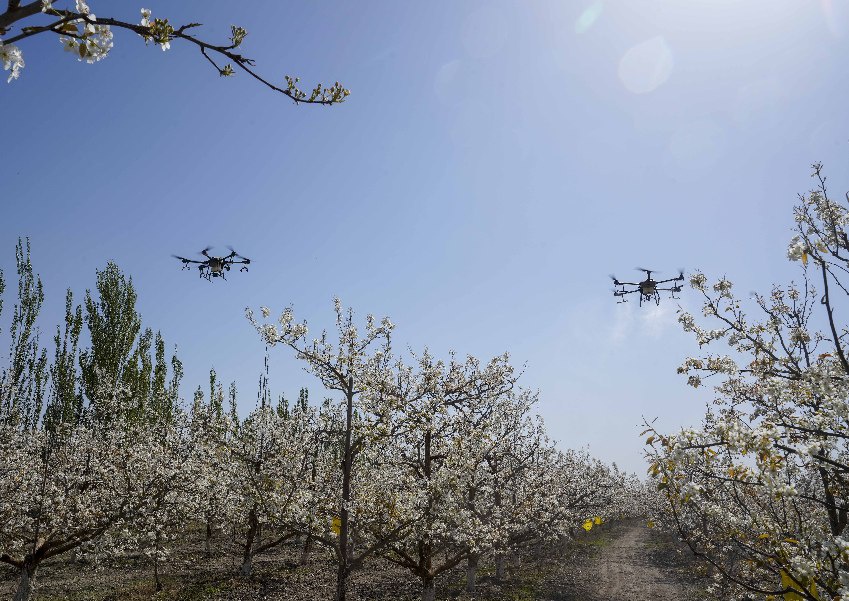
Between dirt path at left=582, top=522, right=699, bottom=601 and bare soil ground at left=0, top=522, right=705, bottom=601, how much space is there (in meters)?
0.06

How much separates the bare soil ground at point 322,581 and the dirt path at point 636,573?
61mm

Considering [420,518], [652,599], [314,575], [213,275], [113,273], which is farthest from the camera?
[113,273]

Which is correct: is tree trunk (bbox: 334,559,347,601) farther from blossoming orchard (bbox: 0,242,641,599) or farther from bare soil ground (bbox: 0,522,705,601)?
bare soil ground (bbox: 0,522,705,601)

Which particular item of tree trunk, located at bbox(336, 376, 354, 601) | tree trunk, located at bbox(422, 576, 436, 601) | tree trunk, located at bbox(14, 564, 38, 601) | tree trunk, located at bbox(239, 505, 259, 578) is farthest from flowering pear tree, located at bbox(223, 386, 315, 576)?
tree trunk, located at bbox(14, 564, 38, 601)

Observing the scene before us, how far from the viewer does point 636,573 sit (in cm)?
2998

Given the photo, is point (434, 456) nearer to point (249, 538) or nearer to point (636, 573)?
point (249, 538)

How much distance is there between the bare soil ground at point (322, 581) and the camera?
17.0 meters

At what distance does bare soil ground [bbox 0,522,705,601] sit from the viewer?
669 inches

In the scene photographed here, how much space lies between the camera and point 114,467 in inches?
757

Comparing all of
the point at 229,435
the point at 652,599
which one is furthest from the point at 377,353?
the point at 652,599

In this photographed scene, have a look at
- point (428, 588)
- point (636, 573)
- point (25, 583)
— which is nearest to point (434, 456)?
point (428, 588)

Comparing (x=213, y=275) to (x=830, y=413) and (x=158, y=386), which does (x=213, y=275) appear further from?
(x=158, y=386)

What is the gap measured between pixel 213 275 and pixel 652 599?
2411cm

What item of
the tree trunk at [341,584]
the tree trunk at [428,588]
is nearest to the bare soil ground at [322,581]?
the tree trunk at [428,588]
